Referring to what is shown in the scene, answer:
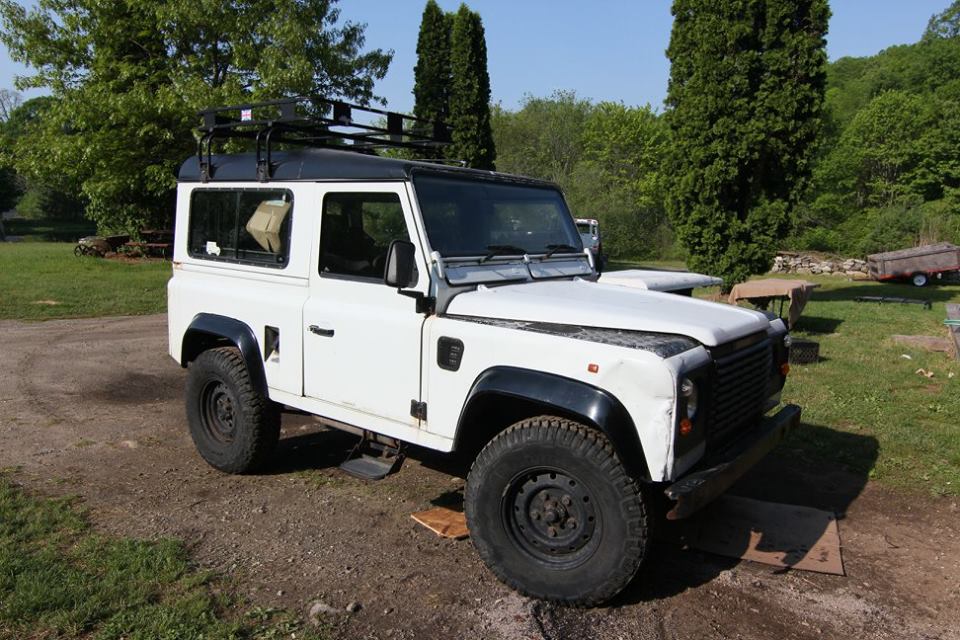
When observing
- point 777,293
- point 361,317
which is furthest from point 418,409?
point 777,293

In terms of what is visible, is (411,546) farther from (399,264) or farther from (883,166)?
(883,166)

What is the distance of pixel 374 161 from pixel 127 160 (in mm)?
14818

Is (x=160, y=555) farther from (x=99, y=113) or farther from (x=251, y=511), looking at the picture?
(x=99, y=113)

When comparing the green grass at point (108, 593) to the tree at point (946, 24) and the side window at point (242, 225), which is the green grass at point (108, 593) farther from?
the tree at point (946, 24)

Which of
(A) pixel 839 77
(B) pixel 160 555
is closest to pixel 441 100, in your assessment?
(B) pixel 160 555

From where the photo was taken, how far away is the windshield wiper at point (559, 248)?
15.6 feet

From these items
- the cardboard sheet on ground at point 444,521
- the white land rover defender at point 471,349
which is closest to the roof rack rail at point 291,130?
the white land rover defender at point 471,349

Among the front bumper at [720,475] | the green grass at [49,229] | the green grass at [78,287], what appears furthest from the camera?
the green grass at [49,229]

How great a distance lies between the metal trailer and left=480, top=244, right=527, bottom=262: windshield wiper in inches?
909

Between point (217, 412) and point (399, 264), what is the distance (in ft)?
7.68

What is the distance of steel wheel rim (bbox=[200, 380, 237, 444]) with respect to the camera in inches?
201

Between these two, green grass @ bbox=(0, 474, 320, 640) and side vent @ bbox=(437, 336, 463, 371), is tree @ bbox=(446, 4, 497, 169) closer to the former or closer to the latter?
side vent @ bbox=(437, 336, 463, 371)

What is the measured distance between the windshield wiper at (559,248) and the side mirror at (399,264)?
1244 mm

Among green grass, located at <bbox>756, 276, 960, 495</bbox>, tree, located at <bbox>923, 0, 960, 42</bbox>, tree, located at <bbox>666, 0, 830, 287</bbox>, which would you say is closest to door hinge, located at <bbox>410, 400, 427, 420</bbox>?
green grass, located at <bbox>756, 276, 960, 495</bbox>
